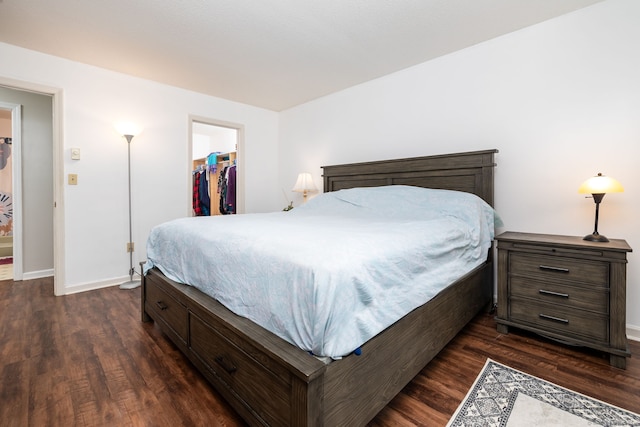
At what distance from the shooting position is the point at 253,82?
3.48 m

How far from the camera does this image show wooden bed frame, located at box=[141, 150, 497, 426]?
0.96 m

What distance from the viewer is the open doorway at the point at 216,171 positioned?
171 inches

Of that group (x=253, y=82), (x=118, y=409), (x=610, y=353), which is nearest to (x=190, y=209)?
(x=253, y=82)

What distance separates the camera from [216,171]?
5301 mm

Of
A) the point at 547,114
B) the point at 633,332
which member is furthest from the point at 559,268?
the point at 547,114

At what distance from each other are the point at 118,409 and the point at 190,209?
110 inches

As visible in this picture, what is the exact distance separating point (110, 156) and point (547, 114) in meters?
4.14

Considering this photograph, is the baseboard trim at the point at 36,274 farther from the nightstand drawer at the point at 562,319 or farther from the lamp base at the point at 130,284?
the nightstand drawer at the point at 562,319

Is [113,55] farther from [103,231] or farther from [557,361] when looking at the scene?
[557,361]

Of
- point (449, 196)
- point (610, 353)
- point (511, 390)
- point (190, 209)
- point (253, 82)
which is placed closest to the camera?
point (511, 390)

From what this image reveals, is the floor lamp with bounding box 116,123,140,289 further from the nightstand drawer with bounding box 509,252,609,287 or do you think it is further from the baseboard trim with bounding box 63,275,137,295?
the nightstand drawer with bounding box 509,252,609,287

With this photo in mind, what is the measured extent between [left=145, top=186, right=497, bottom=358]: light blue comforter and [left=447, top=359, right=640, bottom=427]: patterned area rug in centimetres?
50

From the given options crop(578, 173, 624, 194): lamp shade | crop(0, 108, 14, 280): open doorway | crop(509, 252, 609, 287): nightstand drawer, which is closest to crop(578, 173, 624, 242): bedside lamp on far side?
crop(578, 173, 624, 194): lamp shade

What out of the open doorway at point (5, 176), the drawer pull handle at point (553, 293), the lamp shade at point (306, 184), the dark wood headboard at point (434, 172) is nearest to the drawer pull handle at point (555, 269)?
the drawer pull handle at point (553, 293)
